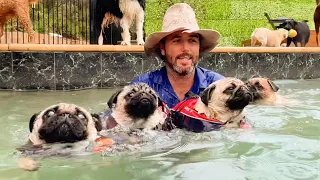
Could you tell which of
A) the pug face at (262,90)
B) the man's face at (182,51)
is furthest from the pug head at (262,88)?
the man's face at (182,51)

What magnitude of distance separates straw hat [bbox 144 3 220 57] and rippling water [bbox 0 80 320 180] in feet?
3.50

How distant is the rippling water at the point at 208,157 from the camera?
3.37 m

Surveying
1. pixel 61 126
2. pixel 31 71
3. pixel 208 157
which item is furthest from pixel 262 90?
pixel 31 71

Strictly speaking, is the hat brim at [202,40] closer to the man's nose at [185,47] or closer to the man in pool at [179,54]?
the man in pool at [179,54]

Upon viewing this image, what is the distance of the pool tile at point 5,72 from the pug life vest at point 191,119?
4.81m

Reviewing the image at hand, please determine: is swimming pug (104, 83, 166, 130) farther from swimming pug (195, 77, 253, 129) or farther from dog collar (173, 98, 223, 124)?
swimming pug (195, 77, 253, 129)

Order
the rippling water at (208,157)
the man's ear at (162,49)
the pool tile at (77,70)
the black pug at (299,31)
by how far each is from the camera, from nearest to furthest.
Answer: the rippling water at (208,157)
the man's ear at (162,49)
the pool tile at (77,70)
the black pug at (299,31)

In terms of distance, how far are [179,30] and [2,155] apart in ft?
6.97

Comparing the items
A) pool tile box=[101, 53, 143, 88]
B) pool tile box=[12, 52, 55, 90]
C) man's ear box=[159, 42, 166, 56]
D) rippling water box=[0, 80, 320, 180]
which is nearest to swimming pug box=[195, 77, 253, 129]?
rippling water box=[0, 80, 320, 180]

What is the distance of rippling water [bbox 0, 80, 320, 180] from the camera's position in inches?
133

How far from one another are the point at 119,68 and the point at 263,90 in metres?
3.68

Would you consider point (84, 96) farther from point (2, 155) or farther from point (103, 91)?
point (2, 155)

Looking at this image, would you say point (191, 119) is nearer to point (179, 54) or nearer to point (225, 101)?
point (225, 101)

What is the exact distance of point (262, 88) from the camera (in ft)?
20.8
